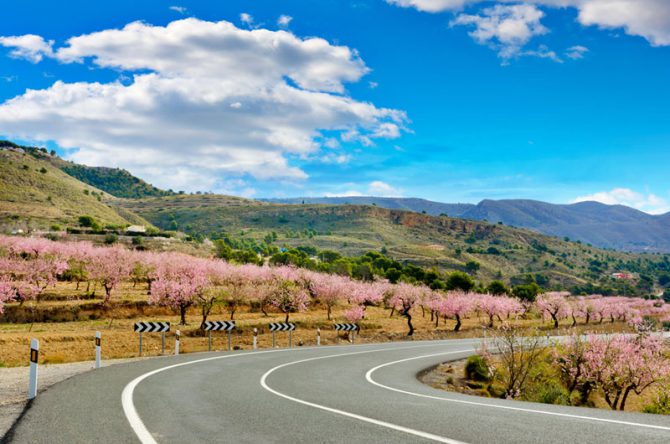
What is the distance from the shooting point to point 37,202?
5586 inches

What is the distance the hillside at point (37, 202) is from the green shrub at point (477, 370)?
110155mm

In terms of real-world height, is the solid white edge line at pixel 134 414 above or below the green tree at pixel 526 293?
above

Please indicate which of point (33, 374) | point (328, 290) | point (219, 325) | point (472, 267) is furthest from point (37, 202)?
point (33, 374)

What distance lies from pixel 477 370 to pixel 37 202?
14072 centimetres

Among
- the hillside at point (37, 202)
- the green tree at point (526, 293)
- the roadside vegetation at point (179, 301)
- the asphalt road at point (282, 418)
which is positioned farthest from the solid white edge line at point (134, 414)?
the hillside at point (37, 202)

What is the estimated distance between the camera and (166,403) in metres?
10.9

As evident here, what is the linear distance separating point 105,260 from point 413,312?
5169 centimetres

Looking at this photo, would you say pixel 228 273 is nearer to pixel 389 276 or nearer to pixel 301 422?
pixel 389 276

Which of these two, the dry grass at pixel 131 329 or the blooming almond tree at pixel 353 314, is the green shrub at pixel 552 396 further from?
the blooming almond tree at pixel 353 314

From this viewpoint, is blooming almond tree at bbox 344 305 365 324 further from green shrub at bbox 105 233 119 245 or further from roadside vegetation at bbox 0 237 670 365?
green shrub at bbox 105 233 119 245

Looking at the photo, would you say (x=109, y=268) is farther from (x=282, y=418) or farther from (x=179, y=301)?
(x=282, y=418)

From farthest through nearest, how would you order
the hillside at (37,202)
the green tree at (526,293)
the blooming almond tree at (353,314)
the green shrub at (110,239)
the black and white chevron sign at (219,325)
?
the hillside at (37,202) < the green shrub at (110,239) < the green tree at (526,293) < the blooming almond tree at (353,314) < the black and white chevron sign at (219,325)

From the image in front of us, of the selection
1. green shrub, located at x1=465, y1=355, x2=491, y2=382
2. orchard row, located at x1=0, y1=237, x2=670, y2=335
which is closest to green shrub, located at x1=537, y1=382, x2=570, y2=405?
green shrub, located at x1=465, y1=355, x2=491, y2=382

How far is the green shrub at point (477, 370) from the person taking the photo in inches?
1273
